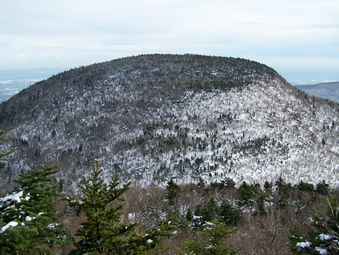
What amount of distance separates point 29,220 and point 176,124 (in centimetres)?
7564

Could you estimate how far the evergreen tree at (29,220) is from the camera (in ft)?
13.2

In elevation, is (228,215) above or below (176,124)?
below

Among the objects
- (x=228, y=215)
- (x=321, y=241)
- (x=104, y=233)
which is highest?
(x=104, y=233)

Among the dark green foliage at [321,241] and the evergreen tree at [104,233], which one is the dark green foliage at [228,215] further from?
the evergreen tree at [104,233]

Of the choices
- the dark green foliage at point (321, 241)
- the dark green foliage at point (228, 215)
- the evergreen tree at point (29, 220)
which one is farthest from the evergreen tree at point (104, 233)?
the dark green foliage at point (228, 215)

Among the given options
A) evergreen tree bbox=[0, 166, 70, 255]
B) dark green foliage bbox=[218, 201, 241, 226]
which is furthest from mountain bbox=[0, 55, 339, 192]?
evergreen tree bbox=[0, 166, 70, 255]

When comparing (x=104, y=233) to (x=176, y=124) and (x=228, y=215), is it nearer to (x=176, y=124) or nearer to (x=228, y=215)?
(x=228, y=215)

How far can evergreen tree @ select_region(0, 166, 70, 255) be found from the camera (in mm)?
4016

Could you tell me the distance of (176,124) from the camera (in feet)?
263

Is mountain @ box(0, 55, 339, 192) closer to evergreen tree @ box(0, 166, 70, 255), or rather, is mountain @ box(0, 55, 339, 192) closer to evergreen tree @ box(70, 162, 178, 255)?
evergreen tree @ box(0, 166, 70, 255)

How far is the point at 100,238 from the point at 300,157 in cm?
6947

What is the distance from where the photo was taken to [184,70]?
10500cm

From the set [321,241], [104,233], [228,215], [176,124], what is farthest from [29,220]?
[176,124]

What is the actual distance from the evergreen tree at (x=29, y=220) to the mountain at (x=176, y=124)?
49.7 metres
